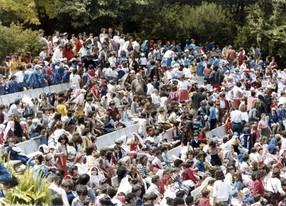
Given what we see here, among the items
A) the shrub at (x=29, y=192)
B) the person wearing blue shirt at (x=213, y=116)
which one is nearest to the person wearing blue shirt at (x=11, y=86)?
the person wearing blue shirt at (x=213, y=116)

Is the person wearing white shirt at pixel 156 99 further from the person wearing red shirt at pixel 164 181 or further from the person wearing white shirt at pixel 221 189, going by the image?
the person wearing white shirt at pixel 221 189

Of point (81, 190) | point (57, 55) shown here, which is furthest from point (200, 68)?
point (81, 190)

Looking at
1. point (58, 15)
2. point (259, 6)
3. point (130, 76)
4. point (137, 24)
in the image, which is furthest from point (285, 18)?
point (130, 76)

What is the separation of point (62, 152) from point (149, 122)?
219 inches

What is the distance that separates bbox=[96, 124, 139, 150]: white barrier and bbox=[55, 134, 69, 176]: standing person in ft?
10.3

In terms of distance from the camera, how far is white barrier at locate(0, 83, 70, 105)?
21281 millimetres

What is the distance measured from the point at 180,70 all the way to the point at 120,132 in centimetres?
606

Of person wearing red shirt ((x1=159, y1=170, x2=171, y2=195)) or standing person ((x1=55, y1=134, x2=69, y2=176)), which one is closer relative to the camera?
person wearing red shirt ((x1=159, y1=170, x2=171, y2=195))

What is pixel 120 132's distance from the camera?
20.8 meters

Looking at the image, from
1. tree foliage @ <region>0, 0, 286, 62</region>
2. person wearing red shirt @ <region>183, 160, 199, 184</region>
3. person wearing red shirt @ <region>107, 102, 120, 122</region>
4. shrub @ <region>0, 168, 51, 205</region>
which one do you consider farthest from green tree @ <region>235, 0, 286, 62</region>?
shrub @ <region>0, 168, 51, 205</region>

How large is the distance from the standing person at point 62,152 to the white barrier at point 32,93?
5.24m

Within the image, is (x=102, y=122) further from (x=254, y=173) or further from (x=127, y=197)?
(x=127, y=197)

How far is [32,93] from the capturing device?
2217 cm

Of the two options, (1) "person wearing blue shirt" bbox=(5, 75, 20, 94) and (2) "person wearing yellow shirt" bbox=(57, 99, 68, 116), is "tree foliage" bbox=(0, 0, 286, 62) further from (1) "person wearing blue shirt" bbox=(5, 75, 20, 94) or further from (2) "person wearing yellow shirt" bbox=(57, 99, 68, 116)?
(2) "person wearing yellow shirt" bbox=(57, 99, 68, 116)
